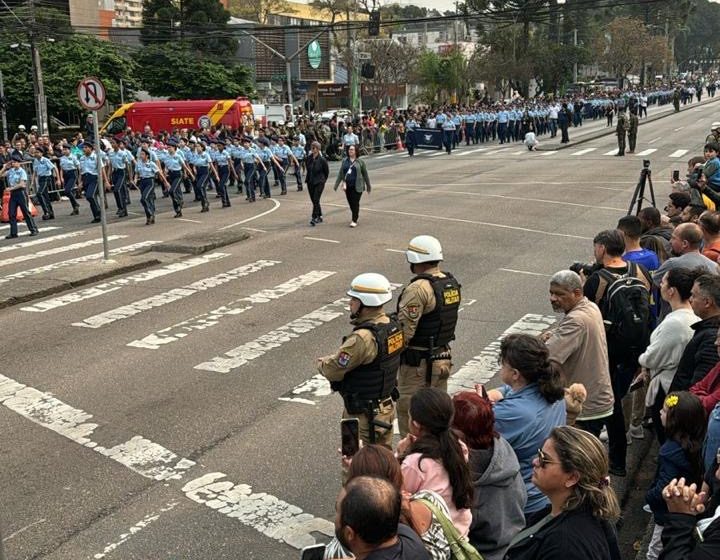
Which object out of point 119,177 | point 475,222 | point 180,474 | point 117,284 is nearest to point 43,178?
point 119,177

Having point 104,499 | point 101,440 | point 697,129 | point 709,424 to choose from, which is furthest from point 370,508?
point 697,129

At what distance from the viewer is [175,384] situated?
8.70 metres

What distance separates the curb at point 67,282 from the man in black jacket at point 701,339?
9.79m

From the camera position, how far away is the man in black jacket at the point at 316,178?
18.3 metres

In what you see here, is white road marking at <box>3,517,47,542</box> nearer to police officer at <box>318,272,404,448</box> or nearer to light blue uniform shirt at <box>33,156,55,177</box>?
police officer at <box>318,272,404,448</box>

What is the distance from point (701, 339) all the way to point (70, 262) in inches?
481

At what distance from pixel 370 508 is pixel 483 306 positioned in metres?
8.74

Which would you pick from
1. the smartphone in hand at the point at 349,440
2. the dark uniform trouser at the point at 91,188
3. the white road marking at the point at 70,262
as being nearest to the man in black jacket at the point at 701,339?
the smartphone in hand at the point at 349,440

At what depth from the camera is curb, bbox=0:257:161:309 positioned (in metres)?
12.4

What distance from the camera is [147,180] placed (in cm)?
1948

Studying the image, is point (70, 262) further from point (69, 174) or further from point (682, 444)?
point (682, 444)

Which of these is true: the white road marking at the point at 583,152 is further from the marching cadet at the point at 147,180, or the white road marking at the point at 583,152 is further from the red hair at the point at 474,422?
the red hair at the point at 474,422

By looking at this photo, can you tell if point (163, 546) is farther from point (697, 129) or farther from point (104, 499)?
point (697, 129)

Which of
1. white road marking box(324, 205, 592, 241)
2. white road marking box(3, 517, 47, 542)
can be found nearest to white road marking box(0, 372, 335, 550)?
white road marking box(3, 517, 47, 542)
